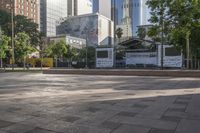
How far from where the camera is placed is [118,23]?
119375 millimetres

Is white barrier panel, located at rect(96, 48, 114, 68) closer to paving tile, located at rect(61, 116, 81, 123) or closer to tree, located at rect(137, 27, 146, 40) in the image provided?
paving tile, located at rect(61, 116, 81, 123)

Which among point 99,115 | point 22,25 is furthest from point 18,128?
point 22,25

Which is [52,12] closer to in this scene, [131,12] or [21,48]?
[131,12]

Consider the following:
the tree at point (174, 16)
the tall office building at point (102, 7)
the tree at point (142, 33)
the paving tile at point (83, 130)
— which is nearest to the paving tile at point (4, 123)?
the paving tile at point (83, 130)

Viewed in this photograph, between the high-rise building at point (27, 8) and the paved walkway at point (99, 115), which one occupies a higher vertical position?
the high-rise building at point (27, 8)

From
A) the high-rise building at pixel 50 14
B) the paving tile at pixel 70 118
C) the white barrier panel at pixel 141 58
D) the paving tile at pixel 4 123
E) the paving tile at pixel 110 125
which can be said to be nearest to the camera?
the paving tile at pixel 110 125

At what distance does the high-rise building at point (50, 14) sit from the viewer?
143675 millimetres

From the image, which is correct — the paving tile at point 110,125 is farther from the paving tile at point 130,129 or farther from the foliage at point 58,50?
the foliage at point 58,50

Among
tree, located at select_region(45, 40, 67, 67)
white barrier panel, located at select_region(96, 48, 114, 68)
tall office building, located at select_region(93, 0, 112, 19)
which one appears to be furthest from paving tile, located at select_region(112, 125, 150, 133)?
tall office building, located at select_region(93, 0, 112, 19)

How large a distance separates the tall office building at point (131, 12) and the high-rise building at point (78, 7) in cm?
6559

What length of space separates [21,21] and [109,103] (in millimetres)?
78728

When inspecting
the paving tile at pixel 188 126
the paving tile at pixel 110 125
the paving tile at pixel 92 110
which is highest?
the paving tile at pixel 92 110

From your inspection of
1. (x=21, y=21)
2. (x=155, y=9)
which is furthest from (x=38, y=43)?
(x=155, y=9)

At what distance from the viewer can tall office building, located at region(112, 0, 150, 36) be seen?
4080 inches
